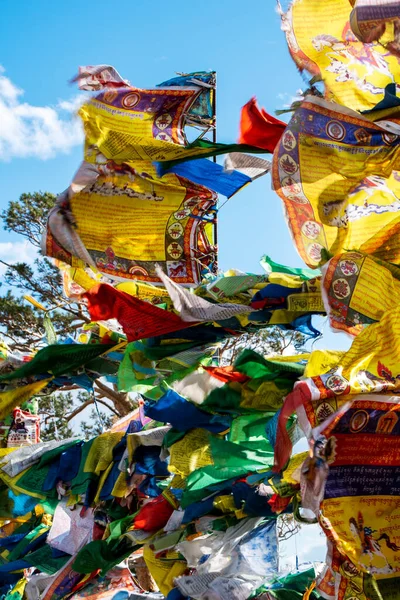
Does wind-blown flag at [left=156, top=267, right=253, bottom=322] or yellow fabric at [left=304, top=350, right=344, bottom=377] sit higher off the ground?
wind-blown flag at [left=156, top=267, right=253, bottom=322]

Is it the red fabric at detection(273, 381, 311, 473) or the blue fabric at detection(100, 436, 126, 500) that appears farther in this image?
the blue fabric at detection(100, 436, 126, 500)

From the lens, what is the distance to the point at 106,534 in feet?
15.6

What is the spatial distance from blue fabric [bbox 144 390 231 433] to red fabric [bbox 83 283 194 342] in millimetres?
342

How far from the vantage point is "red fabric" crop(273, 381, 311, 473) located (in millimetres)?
2471

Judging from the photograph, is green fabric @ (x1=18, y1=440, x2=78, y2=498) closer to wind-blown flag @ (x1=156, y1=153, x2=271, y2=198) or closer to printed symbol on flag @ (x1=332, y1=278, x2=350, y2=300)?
wind-blown flag @ (x1=156, y1=153, x2=271, y2=198)

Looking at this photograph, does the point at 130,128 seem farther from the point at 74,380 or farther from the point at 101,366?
the point at 74,380

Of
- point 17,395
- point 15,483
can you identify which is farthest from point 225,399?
point 15,483

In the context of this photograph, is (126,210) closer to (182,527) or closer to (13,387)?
(13,387)

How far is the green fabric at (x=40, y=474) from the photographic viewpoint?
4.93 m

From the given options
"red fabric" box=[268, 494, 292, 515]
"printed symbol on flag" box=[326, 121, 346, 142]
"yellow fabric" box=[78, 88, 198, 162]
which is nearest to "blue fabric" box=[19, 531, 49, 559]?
"red fabric" box=[268, 494, 292, 515]

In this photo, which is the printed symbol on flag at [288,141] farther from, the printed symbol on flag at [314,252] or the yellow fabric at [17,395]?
the yellow fabric at [17,395]

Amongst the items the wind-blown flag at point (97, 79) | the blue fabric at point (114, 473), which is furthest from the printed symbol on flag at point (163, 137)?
the blue fabric at point (114, 473)

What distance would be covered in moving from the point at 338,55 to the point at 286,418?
1595 millimetres

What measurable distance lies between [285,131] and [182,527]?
2.45 m
